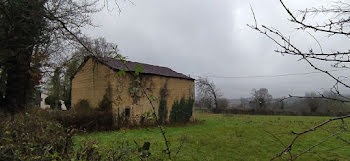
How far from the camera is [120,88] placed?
18844 millimetres

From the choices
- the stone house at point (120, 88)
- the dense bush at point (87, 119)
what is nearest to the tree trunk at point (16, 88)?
the dense bush at point (87, 119)

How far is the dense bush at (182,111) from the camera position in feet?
74.9

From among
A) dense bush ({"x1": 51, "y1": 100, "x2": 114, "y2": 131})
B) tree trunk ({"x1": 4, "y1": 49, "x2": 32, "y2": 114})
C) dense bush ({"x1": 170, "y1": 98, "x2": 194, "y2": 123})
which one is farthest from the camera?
dense bush ({"x1": 170, "y1": 98, "x2": 194, "y2": 123})

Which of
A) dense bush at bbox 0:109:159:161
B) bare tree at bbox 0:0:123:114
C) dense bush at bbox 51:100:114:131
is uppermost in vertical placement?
bare tree at bbox 0:0:123:114

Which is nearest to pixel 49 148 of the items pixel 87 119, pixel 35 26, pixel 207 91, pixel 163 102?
pixel 35 26

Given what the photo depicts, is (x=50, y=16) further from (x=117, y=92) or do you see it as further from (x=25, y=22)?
(x=117, y=92)

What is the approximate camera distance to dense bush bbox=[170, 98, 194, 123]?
22.8 meters

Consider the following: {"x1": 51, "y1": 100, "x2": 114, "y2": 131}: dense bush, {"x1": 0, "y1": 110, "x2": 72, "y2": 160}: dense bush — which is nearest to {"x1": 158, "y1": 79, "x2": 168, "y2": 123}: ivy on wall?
{"x1": 51, "y1": 100, "x2": 114, "y2": 131}: dense bush

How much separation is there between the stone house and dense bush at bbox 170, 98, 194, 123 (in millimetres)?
430

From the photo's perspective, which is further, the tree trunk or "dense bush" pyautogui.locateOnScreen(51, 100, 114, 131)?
"dense bush" pyautogui.locateOnScreen(51, 100, 114, 131)

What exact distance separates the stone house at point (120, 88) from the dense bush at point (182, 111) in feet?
1.41

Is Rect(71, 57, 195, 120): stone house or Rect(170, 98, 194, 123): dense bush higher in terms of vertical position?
Rect(71, 57, 195, 120): stone house

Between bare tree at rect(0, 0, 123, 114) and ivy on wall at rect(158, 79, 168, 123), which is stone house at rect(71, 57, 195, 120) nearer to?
ivy on wall at rect(158, 79, 168, 123)

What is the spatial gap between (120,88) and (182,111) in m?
7.70
